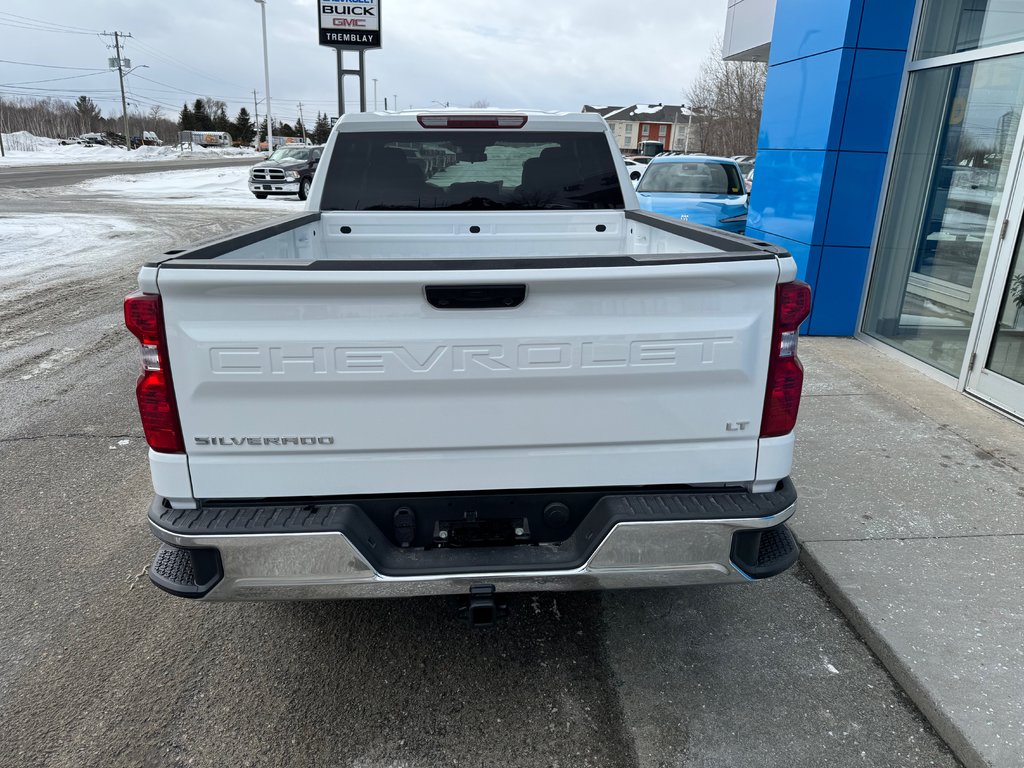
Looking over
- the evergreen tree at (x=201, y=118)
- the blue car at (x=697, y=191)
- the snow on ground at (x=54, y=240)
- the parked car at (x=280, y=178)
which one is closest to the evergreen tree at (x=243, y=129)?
the evergreen tree at (x=201, y=118)

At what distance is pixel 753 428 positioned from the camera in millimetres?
2416

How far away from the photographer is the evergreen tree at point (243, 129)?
4104 inches

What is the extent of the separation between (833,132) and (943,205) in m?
1.26

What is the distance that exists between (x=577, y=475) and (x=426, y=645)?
1187 millimetres

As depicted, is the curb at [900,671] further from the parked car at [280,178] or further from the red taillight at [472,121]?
the parked car at [280,178]

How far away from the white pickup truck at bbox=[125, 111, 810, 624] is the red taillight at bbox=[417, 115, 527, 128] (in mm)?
2017

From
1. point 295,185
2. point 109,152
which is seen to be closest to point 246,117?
point 109,152

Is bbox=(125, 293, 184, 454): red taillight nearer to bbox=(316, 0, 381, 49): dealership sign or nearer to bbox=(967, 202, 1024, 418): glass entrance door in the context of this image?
bbox=(967, 202, 1024, 418): glass entrance door

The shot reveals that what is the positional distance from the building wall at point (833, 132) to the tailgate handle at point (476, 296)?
237 inches

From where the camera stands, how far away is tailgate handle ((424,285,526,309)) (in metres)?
2.22

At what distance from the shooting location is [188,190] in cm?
2988

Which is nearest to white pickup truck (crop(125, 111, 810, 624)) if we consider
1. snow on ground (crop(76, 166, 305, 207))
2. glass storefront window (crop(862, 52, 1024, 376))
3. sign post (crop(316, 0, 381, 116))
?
glass storefront window (crop(862, 52, 1024, 376))

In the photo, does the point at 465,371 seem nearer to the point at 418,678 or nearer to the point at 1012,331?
the point at 418,678

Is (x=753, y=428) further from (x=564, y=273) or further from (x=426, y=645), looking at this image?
(x=426, y=645)
